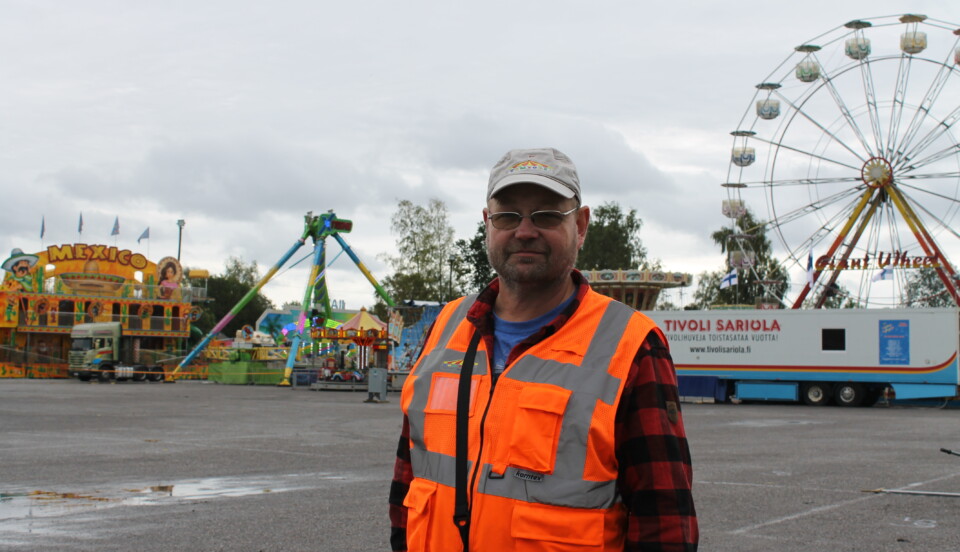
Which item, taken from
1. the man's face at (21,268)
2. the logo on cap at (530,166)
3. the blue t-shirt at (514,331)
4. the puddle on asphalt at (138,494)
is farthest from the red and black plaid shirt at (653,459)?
the man's face at (21,268)

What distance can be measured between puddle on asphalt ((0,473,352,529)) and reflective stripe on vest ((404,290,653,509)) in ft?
20.2

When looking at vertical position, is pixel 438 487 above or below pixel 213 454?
above

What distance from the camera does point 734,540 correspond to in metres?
7.83

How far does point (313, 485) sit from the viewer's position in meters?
10.7

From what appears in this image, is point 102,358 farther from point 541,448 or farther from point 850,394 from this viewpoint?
point 541,448

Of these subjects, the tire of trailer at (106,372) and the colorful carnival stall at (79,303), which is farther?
the colorful carnival stall at (79,303)

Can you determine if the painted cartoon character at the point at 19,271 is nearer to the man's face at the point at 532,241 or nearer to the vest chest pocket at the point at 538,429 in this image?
the man's face at the point at 532,241

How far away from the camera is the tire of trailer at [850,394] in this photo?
1297 inches

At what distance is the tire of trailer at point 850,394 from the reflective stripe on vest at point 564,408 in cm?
3221

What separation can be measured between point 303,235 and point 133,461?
126ft

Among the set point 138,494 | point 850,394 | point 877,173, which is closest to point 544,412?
point 138,494

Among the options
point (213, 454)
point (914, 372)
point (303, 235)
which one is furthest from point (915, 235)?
point (213, 454)

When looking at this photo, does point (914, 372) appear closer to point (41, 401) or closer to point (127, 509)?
point (41, 401)

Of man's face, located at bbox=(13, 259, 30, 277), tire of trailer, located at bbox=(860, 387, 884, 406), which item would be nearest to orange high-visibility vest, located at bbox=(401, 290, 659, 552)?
tire of trailer, located at bbox=(860, 387, 884, 406)
